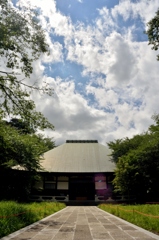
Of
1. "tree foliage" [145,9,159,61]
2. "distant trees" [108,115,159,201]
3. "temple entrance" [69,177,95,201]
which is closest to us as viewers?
"tree foliage" [145,9,159,61]

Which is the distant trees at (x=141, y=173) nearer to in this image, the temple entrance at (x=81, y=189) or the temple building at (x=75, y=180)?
the temple building at (x=75, y=180)

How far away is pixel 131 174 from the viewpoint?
812 inches

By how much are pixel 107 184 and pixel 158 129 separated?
Answer: 366 inches

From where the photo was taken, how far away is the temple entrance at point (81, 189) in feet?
86.6

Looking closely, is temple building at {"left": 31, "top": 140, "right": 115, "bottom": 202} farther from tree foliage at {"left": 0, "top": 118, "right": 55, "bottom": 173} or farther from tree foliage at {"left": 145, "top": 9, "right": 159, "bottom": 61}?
tree foliage at {"left": 145, "top": 9, "right": 159, "bottom": 61}

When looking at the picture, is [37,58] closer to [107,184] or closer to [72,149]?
[107,184]

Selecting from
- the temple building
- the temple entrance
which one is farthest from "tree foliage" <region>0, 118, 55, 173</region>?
the temple entrance

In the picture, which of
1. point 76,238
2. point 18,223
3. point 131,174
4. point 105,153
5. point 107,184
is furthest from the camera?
point 105,153

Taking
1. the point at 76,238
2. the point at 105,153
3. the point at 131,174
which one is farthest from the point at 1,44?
the point at 105,153

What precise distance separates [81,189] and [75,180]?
1.73m

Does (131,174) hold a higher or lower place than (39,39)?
lower

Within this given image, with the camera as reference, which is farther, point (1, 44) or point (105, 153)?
point (105, 153)

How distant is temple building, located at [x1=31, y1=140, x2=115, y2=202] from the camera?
2552 cm

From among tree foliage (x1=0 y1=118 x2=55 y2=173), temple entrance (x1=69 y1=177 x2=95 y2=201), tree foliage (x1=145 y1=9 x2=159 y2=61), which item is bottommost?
temple entrance (x1=69 y1=177 x2=95 y2=201)
